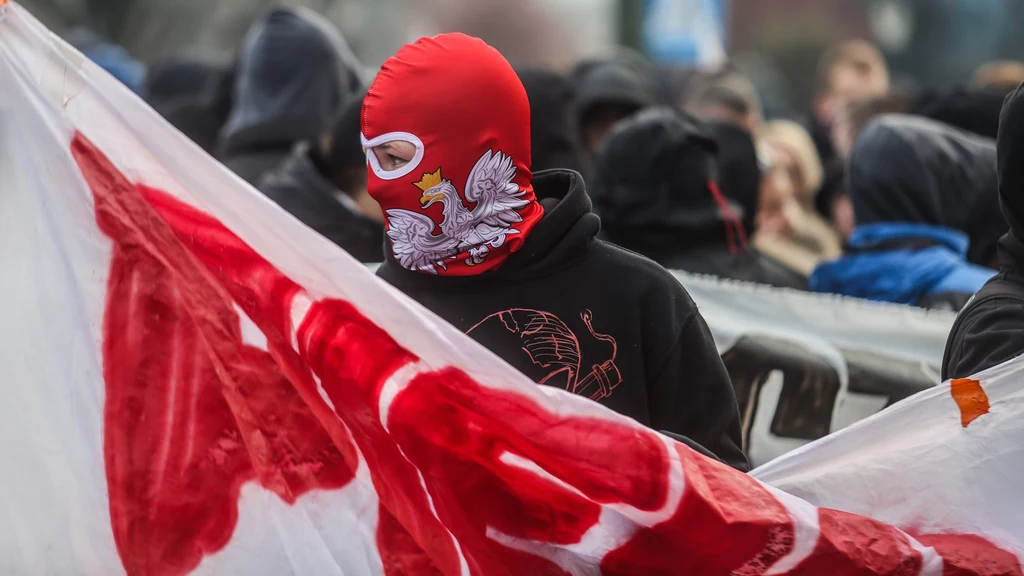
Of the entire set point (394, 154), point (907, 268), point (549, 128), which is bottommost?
point (549, 128)

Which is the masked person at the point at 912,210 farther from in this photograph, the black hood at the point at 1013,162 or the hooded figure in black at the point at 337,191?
the hooded figure in black at the point at 337,191

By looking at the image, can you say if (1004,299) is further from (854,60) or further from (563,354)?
(854,60)

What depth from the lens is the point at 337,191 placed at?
3.79 metres

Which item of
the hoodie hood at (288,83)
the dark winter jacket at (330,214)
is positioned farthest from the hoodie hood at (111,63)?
the dark winter jacket at (330,214)

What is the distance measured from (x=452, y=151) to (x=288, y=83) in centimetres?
301

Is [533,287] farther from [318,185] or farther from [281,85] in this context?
[281,85]

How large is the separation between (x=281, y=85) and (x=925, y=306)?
9.45 ft

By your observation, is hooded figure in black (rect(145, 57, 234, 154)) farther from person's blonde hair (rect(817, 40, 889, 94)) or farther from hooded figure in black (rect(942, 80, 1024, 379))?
hooded figure in black (rect(942, 80, 1024, 379))

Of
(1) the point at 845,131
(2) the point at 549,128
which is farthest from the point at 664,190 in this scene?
(1) the point at 845,131

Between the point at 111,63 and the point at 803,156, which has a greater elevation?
the point at 803,156

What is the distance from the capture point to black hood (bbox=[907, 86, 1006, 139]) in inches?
207

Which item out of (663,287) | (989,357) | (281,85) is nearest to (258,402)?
(663,287)

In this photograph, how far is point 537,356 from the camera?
215 centimetres

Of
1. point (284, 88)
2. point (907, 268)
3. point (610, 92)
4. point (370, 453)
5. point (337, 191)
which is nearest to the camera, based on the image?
point (370, 453)
